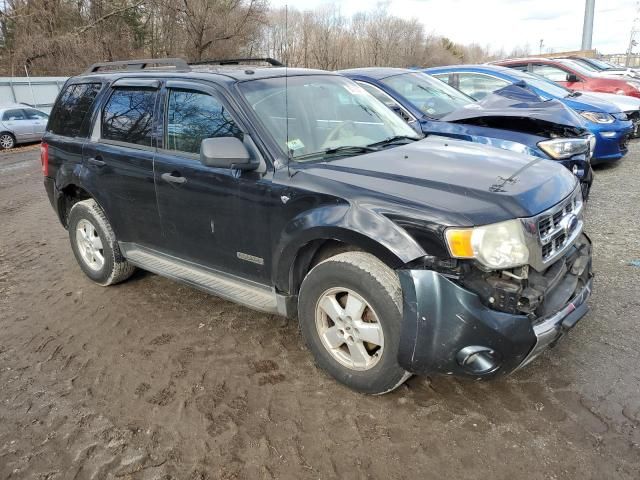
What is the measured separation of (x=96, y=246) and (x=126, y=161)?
3.43 ft

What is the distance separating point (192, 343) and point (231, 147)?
1481 millimetres

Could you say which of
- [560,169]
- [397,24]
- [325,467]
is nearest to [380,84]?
[560,169]

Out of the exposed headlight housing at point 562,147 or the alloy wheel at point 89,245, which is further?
the exposed headlight housing at point 562,147

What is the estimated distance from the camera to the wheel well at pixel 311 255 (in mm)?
3111

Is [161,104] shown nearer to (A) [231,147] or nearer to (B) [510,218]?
(A) [231,147]

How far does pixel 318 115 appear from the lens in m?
3.72

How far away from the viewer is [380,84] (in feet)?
21.6

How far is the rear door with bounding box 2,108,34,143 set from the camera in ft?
57.5

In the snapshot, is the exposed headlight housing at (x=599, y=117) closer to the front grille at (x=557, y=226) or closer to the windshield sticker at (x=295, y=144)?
the front grille at (x=557, y=226)

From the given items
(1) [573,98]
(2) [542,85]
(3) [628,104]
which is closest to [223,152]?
(1) [573,98]

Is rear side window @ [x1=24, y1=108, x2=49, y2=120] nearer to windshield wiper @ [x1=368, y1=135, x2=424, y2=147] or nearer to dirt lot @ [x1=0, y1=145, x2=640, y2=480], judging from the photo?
dirt lot @ [x1=0, y1=145, x2=640, y2=480]

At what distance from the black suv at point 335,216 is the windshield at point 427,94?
2457 mm

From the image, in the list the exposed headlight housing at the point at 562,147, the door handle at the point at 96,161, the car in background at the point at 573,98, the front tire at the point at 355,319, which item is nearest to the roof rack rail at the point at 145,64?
the door handle at the point at 96,161

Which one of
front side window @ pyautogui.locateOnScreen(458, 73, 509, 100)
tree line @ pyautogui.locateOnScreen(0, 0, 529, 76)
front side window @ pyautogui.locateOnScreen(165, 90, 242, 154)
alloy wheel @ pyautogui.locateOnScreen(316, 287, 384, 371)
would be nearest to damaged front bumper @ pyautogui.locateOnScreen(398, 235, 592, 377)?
alloy wheel @ pyautogui.locateOnScreen(316, 287, 384, 371)
